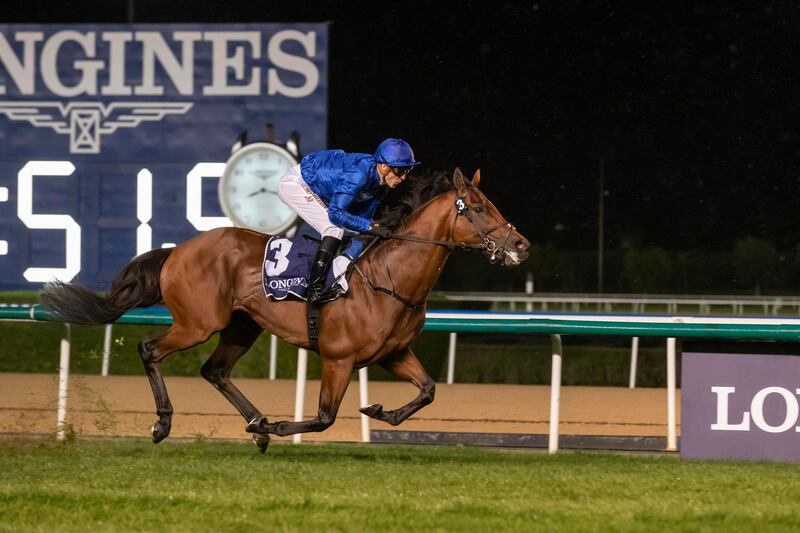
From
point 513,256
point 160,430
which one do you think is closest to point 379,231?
point 513,256

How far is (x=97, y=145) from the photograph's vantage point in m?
7.33

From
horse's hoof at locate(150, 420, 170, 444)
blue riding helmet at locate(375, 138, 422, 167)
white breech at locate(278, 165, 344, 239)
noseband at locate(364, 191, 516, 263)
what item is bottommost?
horse's hoof at locate(150, 420, 170, 444)

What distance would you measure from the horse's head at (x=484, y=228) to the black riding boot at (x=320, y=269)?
0.46 meters

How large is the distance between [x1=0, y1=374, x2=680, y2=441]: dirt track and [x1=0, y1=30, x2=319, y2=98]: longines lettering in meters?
1.71

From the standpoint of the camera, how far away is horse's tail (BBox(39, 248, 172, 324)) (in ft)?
16.3

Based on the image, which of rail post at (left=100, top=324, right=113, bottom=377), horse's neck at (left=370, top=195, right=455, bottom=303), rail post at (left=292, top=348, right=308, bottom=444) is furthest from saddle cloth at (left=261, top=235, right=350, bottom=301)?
rail post at (left=100, top=324, right=113, bottom=377)

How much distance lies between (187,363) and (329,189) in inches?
192

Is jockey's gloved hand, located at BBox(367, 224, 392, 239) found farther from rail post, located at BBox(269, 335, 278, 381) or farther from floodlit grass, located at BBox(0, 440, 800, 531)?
rail post, located at BBox(269, 335, 278, 381)

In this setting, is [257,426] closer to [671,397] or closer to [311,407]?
[671,397]

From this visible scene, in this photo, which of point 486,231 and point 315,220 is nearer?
point 486,231

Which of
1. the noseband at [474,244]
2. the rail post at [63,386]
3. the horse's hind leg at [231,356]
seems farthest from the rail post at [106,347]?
the noseband at [474,244]

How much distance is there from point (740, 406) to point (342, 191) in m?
1.75

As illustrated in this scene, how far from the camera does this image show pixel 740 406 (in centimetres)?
486

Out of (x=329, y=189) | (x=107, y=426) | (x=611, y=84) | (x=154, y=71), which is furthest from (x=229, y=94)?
(x=611, y=84)
